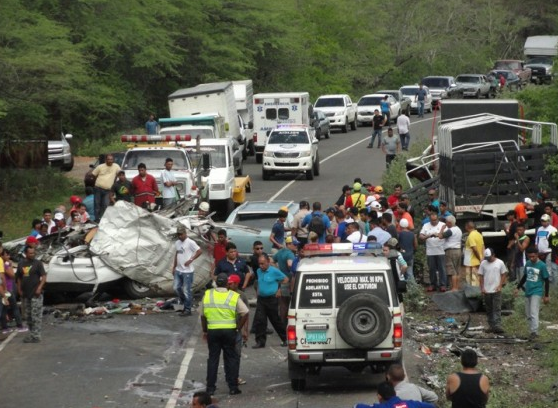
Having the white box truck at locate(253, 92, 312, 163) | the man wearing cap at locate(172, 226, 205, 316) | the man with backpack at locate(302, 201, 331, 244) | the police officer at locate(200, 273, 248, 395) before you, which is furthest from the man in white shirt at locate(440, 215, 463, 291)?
the white box truck at locate(253, 92, 312, 163)

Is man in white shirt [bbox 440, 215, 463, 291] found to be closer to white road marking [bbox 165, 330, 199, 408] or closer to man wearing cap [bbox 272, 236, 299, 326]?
man wearing cap [bbox 272, 236, 299, 326]

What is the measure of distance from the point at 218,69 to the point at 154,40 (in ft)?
22.6

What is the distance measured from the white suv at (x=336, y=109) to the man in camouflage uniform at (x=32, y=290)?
1481 inches

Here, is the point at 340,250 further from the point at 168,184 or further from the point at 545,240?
the point at 168,184

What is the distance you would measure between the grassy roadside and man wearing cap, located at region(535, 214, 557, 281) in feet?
43.2

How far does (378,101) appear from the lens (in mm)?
58219

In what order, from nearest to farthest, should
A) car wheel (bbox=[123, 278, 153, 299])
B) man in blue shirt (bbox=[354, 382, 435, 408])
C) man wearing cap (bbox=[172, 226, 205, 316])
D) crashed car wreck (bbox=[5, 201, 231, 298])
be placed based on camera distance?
man in blue shirt (bbox=[354, 382, 435, 408]) → man wearing cap (bbox=[172, 226, 205, 316]) → crashed car wreck (bbox=[5, 201, 231, 298]) → car wheel (bbox=[123, 278, 153, 299])

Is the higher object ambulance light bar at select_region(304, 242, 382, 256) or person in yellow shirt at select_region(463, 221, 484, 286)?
ambulance light bar at select_region(304, 242, 382, 256)

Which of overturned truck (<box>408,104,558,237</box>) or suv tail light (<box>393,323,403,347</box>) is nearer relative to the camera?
suv tail light (<box>393,323,403,347</box>)

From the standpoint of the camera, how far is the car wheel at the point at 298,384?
15.2 m

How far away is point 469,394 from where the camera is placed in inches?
436

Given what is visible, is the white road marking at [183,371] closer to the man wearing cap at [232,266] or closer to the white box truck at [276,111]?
the man wearing cap at [232,266]

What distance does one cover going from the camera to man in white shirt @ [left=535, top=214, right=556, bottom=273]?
2075 cm

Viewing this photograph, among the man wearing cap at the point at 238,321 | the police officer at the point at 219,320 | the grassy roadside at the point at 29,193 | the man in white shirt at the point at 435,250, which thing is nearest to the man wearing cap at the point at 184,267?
the man wearing cap at the point at 238,321
